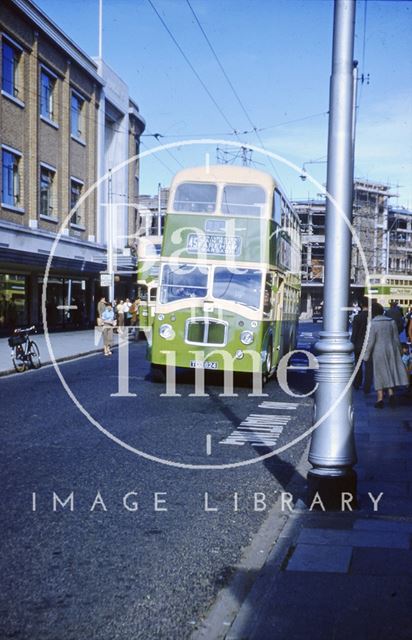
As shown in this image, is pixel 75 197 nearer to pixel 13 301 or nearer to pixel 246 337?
pixel 13 301

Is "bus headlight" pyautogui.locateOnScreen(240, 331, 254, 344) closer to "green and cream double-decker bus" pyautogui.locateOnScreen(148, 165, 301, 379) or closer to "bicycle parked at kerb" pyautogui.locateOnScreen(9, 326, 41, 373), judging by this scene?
"green and cream double-decker bus" pyautogui.locateOnScreen(148, 165, 301, 379)

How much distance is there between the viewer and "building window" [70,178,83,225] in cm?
3516

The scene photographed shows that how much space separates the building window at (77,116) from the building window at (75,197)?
2.30 m

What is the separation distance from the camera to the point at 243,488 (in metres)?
6.79

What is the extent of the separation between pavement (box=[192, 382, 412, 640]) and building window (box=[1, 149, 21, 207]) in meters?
23.7

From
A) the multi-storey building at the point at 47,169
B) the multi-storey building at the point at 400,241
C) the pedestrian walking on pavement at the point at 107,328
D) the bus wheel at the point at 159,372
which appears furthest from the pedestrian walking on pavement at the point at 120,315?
the multi-storey building at the point at 400,241

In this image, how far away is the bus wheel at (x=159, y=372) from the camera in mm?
15266

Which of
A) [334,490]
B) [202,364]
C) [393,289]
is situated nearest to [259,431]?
[334,490]

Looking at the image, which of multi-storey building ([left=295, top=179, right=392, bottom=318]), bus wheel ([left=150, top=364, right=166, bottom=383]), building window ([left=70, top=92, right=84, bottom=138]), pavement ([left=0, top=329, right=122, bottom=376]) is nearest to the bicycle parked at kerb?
pavement ([left=0, top=329, right=122, bottom=376])

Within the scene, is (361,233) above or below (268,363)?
above

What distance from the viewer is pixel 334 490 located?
18.5 ft

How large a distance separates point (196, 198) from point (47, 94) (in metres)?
20.3

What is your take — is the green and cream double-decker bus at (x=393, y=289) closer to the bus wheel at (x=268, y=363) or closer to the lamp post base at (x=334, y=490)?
the bus wheel at (x=268, y=363)

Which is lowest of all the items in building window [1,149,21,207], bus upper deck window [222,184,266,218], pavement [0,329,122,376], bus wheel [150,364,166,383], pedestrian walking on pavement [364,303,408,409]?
pavement [0,329,122,376]
